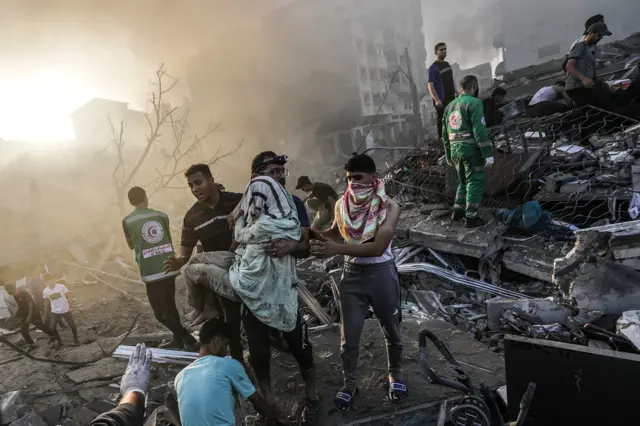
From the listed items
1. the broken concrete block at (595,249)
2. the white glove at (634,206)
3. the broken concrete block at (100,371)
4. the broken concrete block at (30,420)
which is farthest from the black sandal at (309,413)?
the white glove at (634,206)

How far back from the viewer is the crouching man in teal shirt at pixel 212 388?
209 centimetres

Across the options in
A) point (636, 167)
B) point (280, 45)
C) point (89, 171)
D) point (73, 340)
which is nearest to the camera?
point (636, 167)

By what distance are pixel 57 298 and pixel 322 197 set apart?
5356 mm

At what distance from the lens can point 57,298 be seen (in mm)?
6742

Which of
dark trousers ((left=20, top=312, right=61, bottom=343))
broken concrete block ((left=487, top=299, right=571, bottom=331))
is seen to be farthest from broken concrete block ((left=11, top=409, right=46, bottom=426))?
broken concrete block ((left=487, top=299, right=571, bottom=331))

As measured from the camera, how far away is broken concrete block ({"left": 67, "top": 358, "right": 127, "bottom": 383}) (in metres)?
4.08

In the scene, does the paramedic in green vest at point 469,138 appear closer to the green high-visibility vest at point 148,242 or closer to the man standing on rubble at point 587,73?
the man standing on rubble at point 587,73

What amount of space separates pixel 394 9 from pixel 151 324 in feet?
147

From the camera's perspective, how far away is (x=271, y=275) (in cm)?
257

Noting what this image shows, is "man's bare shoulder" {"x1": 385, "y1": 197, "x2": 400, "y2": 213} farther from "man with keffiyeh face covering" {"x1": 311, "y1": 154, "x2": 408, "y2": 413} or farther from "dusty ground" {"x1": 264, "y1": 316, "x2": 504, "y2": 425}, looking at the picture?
"dusty ground" {"x1": 264, "y1": 316, "x2": 504, "y2": 425}

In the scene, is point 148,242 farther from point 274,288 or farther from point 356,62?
point 356,62

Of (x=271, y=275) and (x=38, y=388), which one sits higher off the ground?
(x=271, y=275)

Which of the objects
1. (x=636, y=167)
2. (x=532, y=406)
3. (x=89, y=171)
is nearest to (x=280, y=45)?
(x=89, y=171)

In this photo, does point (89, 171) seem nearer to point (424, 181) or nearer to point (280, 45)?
point (424, 181)
